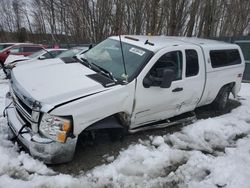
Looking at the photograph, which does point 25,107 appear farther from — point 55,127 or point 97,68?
point 97,68

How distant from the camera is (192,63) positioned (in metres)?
5.58

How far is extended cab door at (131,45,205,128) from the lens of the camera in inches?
184

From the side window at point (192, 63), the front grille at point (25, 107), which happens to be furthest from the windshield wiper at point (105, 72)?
the side window at point (192, 63)

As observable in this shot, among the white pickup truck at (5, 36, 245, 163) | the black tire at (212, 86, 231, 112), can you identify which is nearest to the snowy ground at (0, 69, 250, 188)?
the white pickup truck at (5, 36, 245, 163)

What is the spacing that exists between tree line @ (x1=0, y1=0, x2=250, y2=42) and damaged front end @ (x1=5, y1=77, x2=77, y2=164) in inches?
614

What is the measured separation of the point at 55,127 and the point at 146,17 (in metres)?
21.0

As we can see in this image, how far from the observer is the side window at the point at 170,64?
483cm

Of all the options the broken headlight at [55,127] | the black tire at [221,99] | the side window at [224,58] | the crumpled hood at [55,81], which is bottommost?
the black tire at [221,99]

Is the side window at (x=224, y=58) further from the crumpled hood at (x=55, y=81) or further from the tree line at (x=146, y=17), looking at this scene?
the tree line at (x=146, y=17)

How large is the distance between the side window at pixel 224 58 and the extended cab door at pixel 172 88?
1.77ft

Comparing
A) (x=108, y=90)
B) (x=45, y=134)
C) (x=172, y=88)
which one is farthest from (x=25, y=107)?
(x=172, y=88)

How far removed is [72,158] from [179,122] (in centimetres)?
256

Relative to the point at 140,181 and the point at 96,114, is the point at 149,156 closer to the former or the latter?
the point at 140,181

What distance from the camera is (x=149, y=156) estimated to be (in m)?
4.32
